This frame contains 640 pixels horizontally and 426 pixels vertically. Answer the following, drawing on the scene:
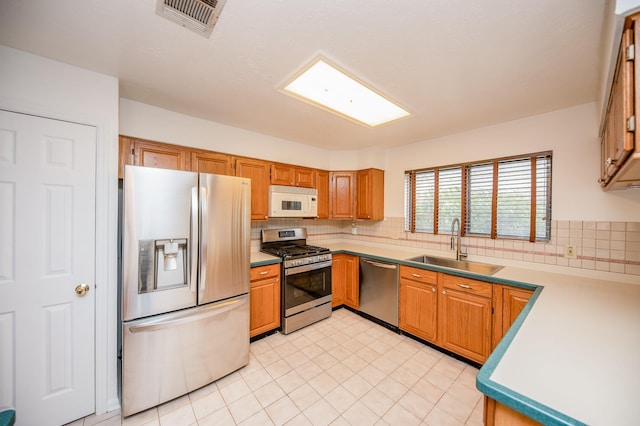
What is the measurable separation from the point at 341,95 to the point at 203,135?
154 centimetres

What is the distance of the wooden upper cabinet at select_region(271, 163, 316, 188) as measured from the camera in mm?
3038

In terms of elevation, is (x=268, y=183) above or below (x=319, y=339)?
above

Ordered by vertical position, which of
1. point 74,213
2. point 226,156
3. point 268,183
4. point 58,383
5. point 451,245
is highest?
point 226,156

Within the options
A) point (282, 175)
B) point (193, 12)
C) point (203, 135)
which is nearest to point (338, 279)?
point (282, 175)

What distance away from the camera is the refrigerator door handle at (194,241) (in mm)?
1857

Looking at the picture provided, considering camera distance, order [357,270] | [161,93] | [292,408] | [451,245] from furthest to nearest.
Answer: [357,270] → [451,245] → [161,93] → [292,408]

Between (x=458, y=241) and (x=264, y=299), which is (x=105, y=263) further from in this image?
(x=458, y=241)

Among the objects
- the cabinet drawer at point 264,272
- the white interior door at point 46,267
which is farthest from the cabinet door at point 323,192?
the white interior door at point 46,267

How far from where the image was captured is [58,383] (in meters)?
1.60

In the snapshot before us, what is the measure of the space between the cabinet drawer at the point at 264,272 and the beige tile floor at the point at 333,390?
72 cm

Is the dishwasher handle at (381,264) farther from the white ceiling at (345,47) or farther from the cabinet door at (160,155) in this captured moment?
the cabinet door at (160,155)

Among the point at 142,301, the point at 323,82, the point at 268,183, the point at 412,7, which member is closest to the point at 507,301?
the point at 412,7

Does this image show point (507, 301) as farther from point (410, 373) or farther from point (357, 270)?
point (357, 270)

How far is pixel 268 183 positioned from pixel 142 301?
68.2 inches
